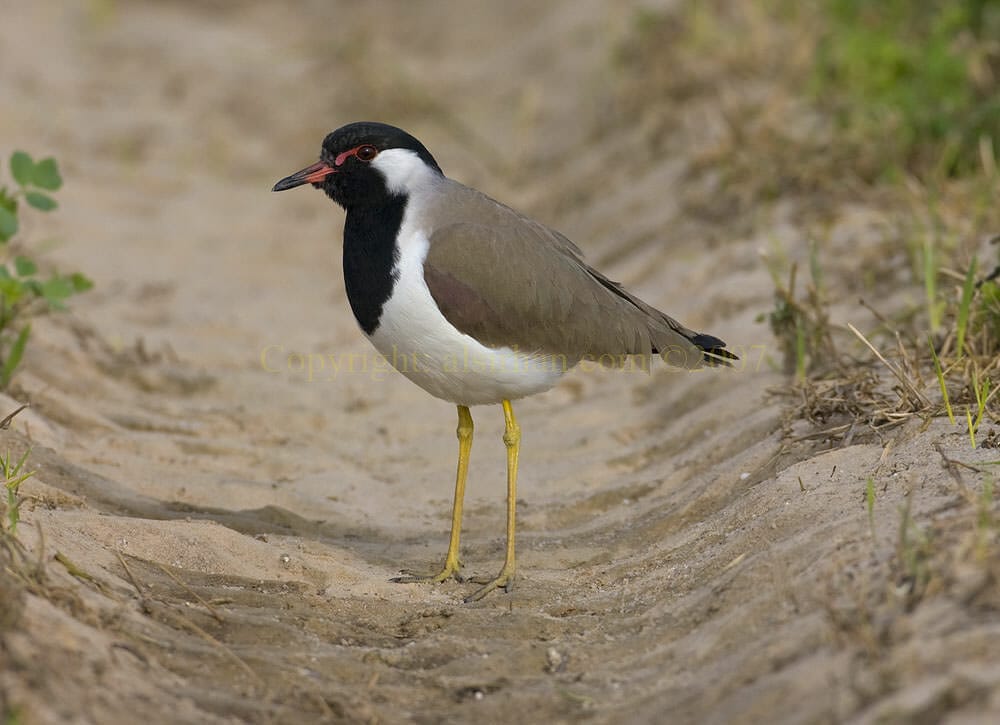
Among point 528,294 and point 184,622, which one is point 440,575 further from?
point 184,622

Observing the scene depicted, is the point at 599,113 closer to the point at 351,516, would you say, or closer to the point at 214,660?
the point at 351,516

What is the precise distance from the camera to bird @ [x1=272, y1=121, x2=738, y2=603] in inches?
183

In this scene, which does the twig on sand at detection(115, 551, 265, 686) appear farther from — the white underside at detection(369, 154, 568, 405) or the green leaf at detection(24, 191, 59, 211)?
the green leaf at detection(24, 191, 59, 211)

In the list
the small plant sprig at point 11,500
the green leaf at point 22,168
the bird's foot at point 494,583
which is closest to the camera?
the small plant sprig at point 11,500

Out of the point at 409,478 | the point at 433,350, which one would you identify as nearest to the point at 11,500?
the point at 433,350

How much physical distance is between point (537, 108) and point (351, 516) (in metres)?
6.30

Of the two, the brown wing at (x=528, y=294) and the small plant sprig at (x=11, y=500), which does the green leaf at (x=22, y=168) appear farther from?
the brown wing at (x=528, y=294)

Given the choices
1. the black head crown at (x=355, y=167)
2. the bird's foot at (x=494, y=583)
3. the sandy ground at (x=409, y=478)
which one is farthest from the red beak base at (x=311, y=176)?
the bird's foot at (x=494, y=583)

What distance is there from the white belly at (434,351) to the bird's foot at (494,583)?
0.70m

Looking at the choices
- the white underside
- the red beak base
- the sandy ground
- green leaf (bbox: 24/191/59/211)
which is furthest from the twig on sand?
green leaf (bbox: 24/191/59/211)

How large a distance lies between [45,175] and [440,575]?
8.20 feet

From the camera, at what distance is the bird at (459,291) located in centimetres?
464

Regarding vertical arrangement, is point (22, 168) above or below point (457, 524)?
above

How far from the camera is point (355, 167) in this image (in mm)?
4938
